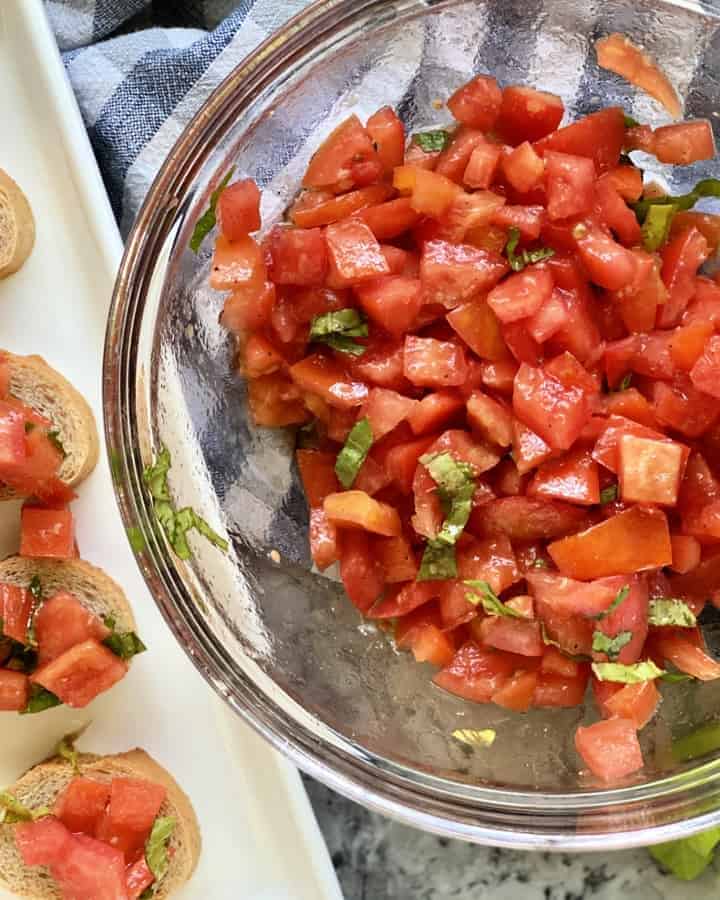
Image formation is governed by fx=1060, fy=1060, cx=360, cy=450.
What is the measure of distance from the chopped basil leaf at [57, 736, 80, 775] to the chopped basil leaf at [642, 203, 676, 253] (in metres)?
1.35

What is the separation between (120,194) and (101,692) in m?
0.93

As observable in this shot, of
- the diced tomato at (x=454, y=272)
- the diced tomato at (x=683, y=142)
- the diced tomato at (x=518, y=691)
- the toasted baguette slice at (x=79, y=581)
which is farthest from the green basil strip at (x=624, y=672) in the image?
the toasted baguette slice at (x=79, y=581)

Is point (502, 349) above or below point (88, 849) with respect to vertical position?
above

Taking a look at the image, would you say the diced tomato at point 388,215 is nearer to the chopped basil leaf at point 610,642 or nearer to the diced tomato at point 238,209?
the diced tomato at point 238,209

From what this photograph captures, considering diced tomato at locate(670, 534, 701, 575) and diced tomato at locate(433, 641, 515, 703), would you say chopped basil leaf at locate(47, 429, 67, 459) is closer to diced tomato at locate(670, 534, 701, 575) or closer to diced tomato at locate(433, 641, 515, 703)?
diced tomato at locate(433, 641, 515, 703)

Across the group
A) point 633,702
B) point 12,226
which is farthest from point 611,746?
point 12,226

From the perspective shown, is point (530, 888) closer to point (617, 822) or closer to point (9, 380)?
point (617, 822)

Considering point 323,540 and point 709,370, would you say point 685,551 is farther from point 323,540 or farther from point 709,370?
point 323,540

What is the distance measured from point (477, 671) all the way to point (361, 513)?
298mm

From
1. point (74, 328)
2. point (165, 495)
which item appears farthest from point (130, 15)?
point (165, 495)

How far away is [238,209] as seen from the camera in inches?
61.4

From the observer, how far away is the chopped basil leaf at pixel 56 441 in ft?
6.28

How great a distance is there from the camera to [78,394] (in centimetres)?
197

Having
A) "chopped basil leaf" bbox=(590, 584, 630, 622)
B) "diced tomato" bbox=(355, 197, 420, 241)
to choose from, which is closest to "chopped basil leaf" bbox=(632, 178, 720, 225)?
"diced tomato" bbox=(355, 197, 420, 241)
